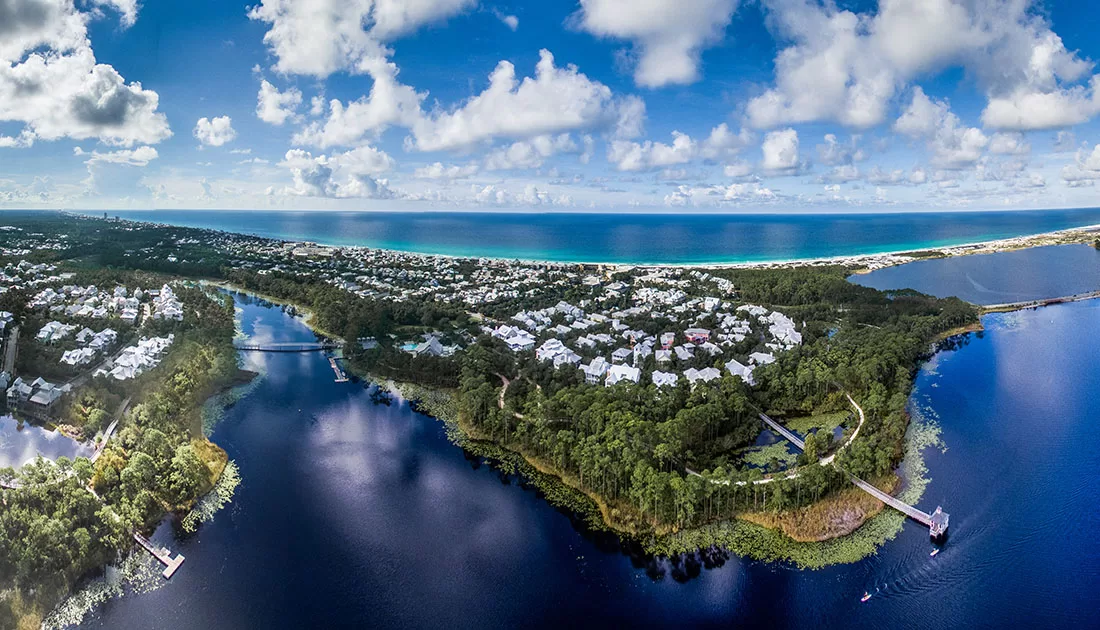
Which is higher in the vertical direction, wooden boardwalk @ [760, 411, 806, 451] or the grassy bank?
wooden boardwalk @ [760, 411, 806, 451]

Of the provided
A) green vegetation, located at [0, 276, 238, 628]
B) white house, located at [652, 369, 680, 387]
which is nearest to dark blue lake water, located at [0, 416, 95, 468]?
green vegetation, located at [0, 276, 238, 628]

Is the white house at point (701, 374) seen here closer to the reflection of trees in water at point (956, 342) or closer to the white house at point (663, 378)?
the white house at point (663, 378)

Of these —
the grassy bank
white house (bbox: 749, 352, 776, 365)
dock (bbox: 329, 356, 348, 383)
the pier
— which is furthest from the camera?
dock (bbox: 329, 356, 348, 383)

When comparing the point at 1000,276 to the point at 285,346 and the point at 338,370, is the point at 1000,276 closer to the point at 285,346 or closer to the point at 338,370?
the point at 338,370

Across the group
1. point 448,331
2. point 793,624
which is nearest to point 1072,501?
point 793,624

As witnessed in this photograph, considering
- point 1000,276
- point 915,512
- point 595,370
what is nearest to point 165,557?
point 595,370

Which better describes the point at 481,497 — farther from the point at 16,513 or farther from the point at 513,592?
the point at 16,513

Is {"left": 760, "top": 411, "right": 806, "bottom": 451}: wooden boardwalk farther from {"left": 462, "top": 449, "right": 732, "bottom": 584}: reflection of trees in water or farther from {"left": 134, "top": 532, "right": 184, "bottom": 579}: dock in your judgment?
{"left": 134, "top": 532, "right": 184, "bottom": 579}: dock
